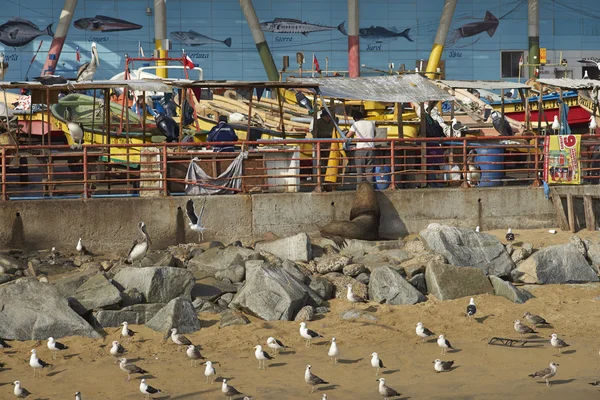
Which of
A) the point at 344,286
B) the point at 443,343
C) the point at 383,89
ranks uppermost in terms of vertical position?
the point at 383,89

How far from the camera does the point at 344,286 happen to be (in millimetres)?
16312

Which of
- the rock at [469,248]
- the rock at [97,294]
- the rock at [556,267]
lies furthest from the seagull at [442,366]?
the rock at [97,294]

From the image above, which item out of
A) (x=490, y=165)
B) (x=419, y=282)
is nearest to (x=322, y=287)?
(x=419, y=282)

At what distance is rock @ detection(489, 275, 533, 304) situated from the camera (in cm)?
1617

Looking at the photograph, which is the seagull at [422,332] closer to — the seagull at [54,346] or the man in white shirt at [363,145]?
the seagull at [54,346]

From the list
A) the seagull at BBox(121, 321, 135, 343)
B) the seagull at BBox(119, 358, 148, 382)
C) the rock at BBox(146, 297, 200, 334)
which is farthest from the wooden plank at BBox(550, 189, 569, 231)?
the seagull at BBox(119, 358, 148, 382)

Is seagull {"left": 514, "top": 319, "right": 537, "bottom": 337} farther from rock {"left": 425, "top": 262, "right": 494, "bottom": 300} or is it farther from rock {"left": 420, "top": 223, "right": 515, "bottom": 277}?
rock {"left": 420, "top": 223, "right": 515, "bottom": 277}

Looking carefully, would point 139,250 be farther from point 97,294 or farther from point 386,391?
point 386,391

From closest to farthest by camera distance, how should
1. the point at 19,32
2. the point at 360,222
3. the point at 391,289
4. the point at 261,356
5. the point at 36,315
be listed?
the point at 261,356
the point at 36,315
the point at 391,289
the point at 360,222
the point at 19,32

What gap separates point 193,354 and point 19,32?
89.0ft

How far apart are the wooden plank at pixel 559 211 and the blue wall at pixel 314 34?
18.8 metres

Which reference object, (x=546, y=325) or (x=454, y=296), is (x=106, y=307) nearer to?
(x=454, y=296)

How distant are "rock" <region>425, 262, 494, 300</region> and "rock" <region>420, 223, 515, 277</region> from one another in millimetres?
1020

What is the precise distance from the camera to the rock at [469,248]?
694 inches
